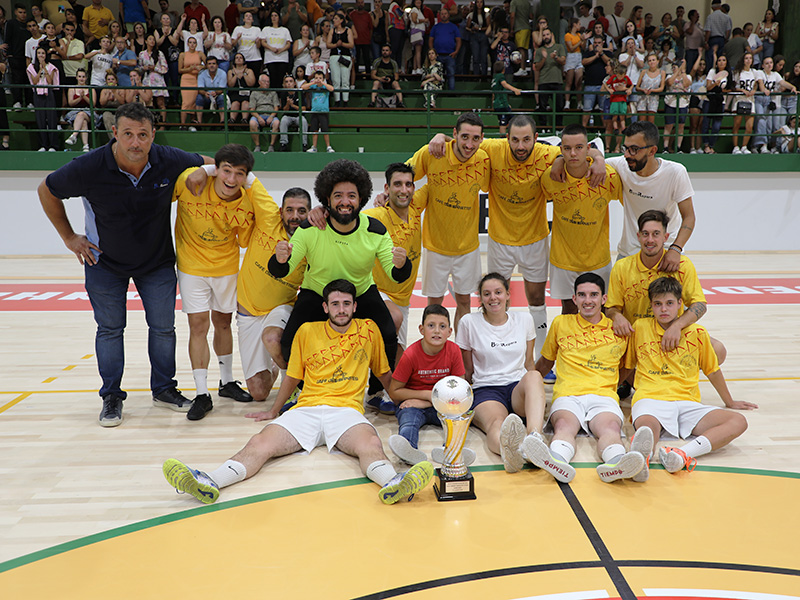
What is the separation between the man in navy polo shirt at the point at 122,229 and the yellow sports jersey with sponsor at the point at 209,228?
0.11 meters

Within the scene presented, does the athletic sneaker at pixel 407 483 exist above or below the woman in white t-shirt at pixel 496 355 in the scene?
below

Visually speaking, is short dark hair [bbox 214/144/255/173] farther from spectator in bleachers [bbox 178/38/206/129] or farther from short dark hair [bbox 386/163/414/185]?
spectator in bleachers [bbox 178/38/206/129]

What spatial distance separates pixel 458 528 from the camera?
10.0ft

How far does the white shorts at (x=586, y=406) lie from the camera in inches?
157

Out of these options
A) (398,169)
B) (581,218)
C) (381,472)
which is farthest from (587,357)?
(398,169)

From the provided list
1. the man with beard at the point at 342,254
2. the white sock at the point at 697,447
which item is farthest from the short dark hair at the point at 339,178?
the white sock at the point at 697,447

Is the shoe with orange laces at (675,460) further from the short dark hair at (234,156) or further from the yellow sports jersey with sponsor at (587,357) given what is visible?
the short dark hair at (234,156)

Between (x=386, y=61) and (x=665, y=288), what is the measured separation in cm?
1118

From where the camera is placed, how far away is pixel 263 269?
474 centimetres

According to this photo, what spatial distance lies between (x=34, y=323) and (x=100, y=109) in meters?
5.71

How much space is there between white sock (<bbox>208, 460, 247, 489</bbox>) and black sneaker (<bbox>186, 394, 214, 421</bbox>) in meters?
1.10

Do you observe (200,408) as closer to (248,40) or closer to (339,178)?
(339,178)

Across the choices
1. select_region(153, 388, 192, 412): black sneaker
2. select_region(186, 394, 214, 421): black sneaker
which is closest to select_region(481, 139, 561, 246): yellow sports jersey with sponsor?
select_region(186, 394, 214, 421): black sneaker

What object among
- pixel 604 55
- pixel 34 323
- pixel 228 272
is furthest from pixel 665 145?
pixel 34 323
